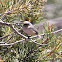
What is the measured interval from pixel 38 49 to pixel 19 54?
25 centimetres

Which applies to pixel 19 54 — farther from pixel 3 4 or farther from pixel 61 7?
pixel 61 7

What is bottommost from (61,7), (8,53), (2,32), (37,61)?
(61,7)

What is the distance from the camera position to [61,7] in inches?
256

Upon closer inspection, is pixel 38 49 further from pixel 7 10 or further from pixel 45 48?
pixel 7 10

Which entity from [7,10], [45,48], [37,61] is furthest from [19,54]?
[7,10]

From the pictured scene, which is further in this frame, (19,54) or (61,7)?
(61,7)

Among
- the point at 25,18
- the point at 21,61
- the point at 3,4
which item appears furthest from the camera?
the point at 25,18

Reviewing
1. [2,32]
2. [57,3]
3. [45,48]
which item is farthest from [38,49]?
[57,3]

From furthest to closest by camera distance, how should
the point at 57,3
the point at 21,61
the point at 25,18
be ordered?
1. the point at 57,3
2. the point at 25,18
3. the point at 21,61

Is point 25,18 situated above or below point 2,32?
above

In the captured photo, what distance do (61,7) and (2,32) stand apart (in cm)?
513

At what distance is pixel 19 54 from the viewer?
1.68 m

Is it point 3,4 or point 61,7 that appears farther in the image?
point 61,7

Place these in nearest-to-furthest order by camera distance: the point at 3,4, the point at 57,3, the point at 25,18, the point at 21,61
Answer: the point at 3,4, the point at 21,61, the point at 25,18, the point at 57,3
